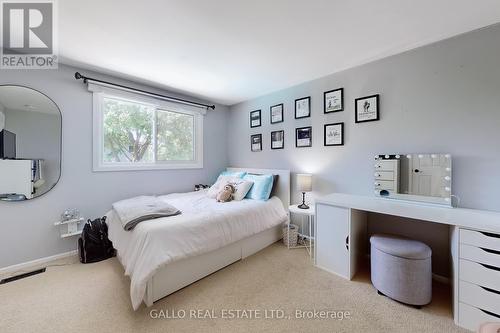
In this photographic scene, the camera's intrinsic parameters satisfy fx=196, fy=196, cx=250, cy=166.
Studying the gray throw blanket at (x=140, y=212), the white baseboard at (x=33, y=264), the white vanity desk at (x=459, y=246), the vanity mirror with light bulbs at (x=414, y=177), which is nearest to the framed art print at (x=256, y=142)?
the white vanity desk at (x=459, y=246)

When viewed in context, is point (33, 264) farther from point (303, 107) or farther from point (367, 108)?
point (367, 108)

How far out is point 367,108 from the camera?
91.1 inches

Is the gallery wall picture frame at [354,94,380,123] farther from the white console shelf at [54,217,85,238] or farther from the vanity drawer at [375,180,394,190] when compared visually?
the white console shelf at [54,217,85,238]

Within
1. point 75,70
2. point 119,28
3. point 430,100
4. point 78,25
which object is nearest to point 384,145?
point 430,100

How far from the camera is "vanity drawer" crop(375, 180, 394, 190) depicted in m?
2.15

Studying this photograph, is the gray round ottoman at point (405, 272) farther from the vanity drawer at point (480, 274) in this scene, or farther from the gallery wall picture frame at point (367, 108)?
the gallery wall picture frame at point (367, 108)

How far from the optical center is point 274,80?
285 cm

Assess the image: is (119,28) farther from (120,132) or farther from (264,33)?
(120,132)

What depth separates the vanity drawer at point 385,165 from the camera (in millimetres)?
2115

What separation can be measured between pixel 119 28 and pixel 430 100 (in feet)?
9.84

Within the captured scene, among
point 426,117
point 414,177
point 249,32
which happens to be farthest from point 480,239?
point 249,32

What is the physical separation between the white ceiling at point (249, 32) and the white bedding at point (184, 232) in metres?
1.73

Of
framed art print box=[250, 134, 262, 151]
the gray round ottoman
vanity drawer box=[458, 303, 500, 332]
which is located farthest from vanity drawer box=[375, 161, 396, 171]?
framed art print box=[250, 134, 262, 151]

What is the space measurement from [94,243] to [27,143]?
52.5 inches
